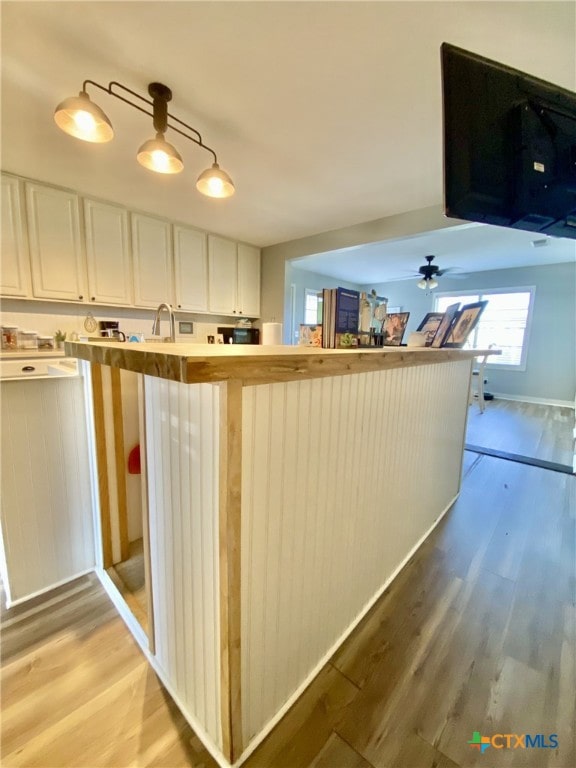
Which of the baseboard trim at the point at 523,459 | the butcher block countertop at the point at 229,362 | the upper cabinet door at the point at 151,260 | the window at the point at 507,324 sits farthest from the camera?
the window at the point at 507,324

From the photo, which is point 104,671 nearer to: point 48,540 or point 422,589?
point 48,540

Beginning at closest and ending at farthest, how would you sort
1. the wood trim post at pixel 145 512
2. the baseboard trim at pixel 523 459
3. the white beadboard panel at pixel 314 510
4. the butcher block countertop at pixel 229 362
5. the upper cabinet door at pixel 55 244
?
the butcher block countertop at pixel 229 362 < the white beadboard panel at pixel 314 510 < the wood trim post at pixel 145 512 < the upper cabinet door at pixel 55 244 < the baseboard trim at pixel 523 459

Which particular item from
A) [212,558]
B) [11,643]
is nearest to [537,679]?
[212,558]

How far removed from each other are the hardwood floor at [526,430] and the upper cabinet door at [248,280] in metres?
3.38

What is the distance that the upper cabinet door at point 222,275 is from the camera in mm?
3764

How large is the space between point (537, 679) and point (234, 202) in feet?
12.1

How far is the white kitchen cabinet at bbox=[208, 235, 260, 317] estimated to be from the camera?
12.5 ft

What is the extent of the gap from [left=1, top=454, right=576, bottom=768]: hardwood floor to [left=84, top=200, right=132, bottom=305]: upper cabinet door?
249 centimetres

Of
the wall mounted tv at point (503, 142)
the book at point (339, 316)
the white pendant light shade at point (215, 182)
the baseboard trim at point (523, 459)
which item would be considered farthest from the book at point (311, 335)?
the baseboard trim at point (523, 459)

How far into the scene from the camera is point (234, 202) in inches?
113

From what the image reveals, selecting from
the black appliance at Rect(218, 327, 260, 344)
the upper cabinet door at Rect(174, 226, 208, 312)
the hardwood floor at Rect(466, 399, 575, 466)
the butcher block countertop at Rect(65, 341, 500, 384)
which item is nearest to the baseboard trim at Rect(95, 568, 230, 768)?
the butcher block countertop at Rect(65, 341, 500, 384)

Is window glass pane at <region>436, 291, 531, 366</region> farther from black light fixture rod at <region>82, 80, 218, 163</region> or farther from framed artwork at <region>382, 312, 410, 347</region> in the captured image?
black light fixture rod at <region>82, 80, 218, 163</region>

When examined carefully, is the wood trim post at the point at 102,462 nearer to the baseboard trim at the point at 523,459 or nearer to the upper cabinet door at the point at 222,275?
the upper cabinet door at the point at 222,275

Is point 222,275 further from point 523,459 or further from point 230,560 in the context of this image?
point 523,459
